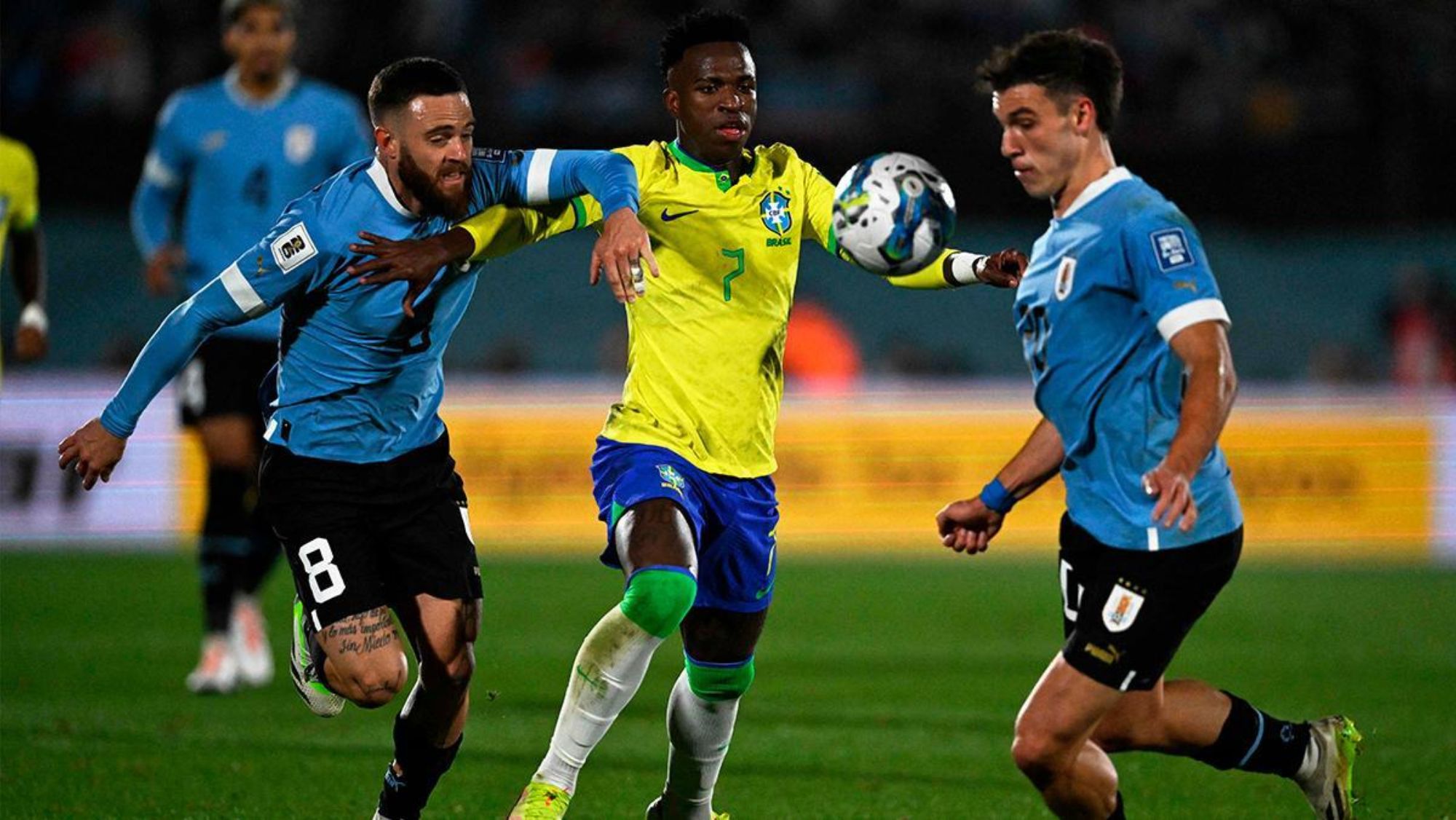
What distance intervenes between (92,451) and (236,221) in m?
4.02

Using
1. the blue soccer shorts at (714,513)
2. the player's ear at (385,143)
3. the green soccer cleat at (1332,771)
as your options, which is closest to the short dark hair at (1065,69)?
the blue soccer shorts at (714,513)

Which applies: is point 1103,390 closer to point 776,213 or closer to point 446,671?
point 776,213

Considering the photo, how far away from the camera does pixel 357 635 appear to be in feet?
17.7

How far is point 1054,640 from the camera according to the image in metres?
11.3

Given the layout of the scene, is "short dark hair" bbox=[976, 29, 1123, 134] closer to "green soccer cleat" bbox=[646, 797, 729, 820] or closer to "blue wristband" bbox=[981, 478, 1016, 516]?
"blue wristband" bbox=[981, 478, 1016, 516]

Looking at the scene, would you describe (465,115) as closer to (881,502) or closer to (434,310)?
(434,310)

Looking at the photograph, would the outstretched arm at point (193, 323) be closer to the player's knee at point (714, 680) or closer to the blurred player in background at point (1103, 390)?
the player's knee at point (714, 680)

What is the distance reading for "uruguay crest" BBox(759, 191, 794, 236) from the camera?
6.02 meters

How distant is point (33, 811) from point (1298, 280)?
16.0 metres

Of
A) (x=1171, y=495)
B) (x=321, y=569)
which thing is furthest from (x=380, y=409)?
(x=1171, y=495)

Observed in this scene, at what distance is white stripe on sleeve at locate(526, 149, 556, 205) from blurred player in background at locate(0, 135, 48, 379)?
3.48 metres

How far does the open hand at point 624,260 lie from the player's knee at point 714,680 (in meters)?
1.26

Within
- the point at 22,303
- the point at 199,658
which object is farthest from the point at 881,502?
the point at 22,303

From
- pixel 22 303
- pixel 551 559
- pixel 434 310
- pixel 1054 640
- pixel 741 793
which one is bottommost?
pixel 551 559
